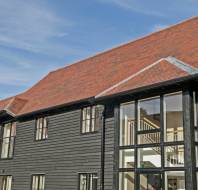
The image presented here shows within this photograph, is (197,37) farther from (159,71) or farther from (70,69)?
(70,69)

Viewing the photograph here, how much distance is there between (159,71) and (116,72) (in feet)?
14.8

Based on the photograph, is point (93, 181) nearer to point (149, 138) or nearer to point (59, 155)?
point (59, 155)

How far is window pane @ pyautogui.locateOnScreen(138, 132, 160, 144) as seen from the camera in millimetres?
13062

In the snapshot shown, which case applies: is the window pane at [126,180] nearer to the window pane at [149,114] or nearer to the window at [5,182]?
the window pane at [149,114]

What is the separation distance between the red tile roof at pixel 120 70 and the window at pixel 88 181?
130 inches

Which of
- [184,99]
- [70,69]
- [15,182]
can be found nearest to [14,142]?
[15,182]

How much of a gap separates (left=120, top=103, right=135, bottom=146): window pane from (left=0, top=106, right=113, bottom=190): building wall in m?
1.01

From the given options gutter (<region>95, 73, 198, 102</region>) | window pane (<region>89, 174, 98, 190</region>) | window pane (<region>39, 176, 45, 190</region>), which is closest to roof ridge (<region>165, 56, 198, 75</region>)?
gutter (<region>95, 73, 198, 102</region>)

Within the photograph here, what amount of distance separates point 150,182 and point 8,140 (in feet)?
38.0

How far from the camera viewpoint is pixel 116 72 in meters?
18.1

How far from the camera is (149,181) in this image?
13.0m

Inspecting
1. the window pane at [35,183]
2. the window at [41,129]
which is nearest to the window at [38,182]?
the window pane at [35,183]

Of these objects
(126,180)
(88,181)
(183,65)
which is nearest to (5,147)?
(88,181)

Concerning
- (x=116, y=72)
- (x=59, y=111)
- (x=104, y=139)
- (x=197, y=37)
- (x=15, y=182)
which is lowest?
(x=15, y=182)
